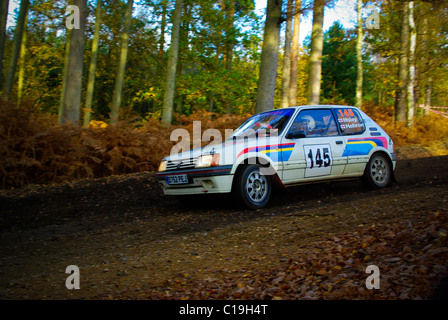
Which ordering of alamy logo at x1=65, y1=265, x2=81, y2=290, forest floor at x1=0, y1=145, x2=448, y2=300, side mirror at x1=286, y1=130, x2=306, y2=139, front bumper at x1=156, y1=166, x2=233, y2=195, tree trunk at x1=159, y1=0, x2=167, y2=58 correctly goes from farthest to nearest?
tree trunk at x1=159, y1=0, x2=167, y2=58 → side mirror at x1=286, y1=130, x2=306, y2=139 → front bumper at x1=156, y1=166, x2=233, y2=195 → alamy logo at x1=65, y1=265, x2=81, y2=290 → forest floor at x1=0, y1=145, x2=448, y2=300

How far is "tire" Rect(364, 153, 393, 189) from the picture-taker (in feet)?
27.0

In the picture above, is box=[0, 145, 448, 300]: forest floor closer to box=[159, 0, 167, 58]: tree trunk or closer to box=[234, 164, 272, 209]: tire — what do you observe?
box=[234, 164, 272, 209]: tire

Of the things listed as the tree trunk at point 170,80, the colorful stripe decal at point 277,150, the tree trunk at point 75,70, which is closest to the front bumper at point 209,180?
the colorful stripe decal at point 277,150

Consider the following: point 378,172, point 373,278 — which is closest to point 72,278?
point 373,278

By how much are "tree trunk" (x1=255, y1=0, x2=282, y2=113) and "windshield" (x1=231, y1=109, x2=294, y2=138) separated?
13.0 feet

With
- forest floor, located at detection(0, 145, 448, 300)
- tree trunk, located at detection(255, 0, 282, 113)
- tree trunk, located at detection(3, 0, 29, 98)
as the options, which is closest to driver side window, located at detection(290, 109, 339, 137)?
forest floor, located at detection(0, 145, 448, 300)

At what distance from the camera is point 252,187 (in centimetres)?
676

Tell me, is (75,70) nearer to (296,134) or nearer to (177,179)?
(177,179)

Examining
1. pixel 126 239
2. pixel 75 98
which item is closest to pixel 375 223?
pixel 126 239

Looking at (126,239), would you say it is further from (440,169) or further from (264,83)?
(440,169)

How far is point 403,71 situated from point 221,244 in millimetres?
18072

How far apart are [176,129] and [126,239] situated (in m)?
6.96
